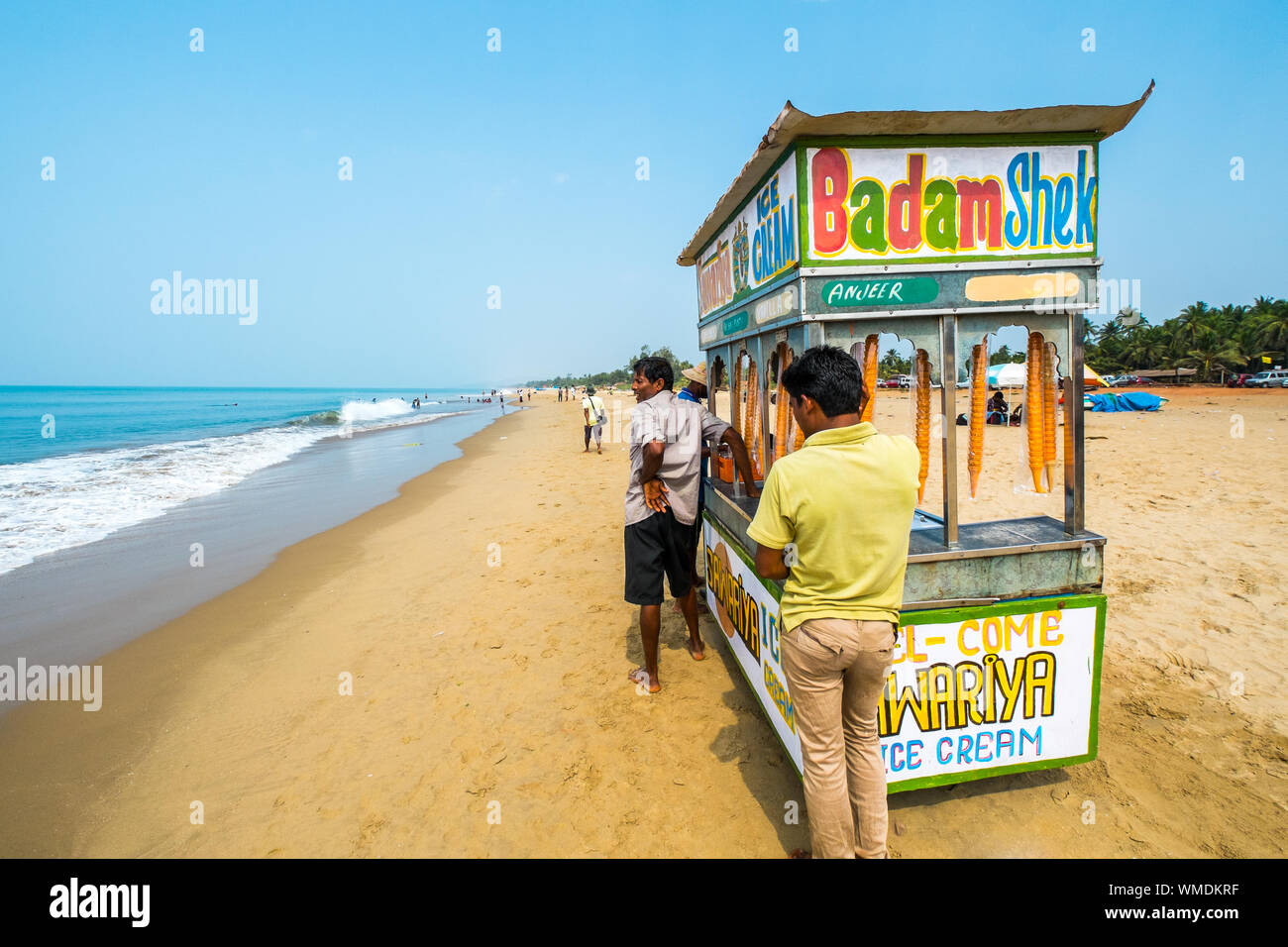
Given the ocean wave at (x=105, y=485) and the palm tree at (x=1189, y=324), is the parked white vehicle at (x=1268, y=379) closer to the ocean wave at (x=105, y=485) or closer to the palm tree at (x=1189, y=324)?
the palm tree at (x=1189, y=324)

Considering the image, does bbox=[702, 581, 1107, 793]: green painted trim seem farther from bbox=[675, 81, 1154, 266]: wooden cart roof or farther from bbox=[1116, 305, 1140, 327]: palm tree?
bbox=[675, 81, 1154, 266]: wooden cart roof

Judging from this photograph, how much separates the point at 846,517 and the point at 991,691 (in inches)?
59.6

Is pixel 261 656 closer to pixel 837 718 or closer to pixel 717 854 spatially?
pixel 717 854

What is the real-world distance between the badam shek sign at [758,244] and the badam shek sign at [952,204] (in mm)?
171

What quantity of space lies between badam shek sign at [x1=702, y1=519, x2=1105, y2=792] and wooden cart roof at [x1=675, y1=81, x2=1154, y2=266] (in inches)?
91.7

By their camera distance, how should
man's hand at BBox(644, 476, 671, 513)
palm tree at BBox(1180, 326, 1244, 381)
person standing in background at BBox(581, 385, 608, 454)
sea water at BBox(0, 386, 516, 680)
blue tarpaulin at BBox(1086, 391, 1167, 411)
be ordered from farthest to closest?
palm tree at BBox(1180, 326, 1244, 381)
blue tarpaulin at BBox(1086, 391, 1167, 411)
person standing in background at BBox(581, 385, 608, 454)
sea water at BBox(0, 386, 516, 680)
man's hand at BBox(644, 476, 671, 513)

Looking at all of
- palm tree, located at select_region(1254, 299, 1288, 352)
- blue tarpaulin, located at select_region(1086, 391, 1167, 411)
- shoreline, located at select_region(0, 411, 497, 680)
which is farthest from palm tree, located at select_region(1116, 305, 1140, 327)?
palm tree, located at select_region(1254, 299, 1288, 352)

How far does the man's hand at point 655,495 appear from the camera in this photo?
12.4 ft

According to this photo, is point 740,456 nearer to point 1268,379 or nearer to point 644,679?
point 644,679

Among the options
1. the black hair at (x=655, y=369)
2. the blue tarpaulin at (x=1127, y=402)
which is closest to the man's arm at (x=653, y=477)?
the black hair at (x=655, y=369)

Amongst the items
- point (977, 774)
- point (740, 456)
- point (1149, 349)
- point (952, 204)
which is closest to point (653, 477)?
point (740, 456)

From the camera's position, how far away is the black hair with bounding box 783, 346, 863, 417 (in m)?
2.11
